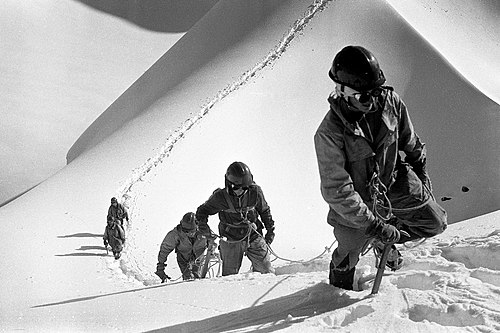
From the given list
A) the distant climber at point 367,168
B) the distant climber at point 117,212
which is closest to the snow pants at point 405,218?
the distant climber at point 367,168

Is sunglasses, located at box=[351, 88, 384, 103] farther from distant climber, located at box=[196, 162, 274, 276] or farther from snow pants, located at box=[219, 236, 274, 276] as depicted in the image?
snow pants, located at box=[219, 236, 274, 276]

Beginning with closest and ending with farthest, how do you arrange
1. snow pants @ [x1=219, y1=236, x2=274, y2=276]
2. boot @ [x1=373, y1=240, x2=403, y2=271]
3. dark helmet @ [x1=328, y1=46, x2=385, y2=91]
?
dark helmet @ [x1=328, y1=46, x2=385, y2=91] < boot @ [x1=373, y1=240, x2=403, y2=271] < snow pants @ [x1=219, y1=236, x2=274, y2=276]

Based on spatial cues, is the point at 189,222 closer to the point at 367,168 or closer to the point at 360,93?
the point at 367,168

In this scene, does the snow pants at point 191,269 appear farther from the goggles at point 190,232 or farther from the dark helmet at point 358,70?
the dark helmet at point 358,70

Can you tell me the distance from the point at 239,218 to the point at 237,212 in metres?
0.09

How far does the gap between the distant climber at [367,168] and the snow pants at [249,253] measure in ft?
8.14

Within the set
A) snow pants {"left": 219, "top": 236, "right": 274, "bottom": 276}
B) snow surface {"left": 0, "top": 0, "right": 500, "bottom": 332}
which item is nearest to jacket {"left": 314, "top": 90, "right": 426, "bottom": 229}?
snow surface {"left": 0, "top": 0, "right": 500, "bottom": 332}

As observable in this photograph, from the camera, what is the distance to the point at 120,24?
3484 cm

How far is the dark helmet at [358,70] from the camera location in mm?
3740

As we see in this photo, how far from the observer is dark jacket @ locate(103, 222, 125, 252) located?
9.90m

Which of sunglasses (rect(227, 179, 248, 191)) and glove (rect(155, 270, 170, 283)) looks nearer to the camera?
sunglasses (rect(227, 179, 248, 191))

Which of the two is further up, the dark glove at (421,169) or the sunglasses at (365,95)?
the sunglasses at (365,95)

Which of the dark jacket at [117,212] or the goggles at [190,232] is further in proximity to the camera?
the dark jacket at [117,212]

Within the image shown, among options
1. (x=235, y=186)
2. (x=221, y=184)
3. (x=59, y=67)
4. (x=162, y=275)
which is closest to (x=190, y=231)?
(x=162, y=275)
